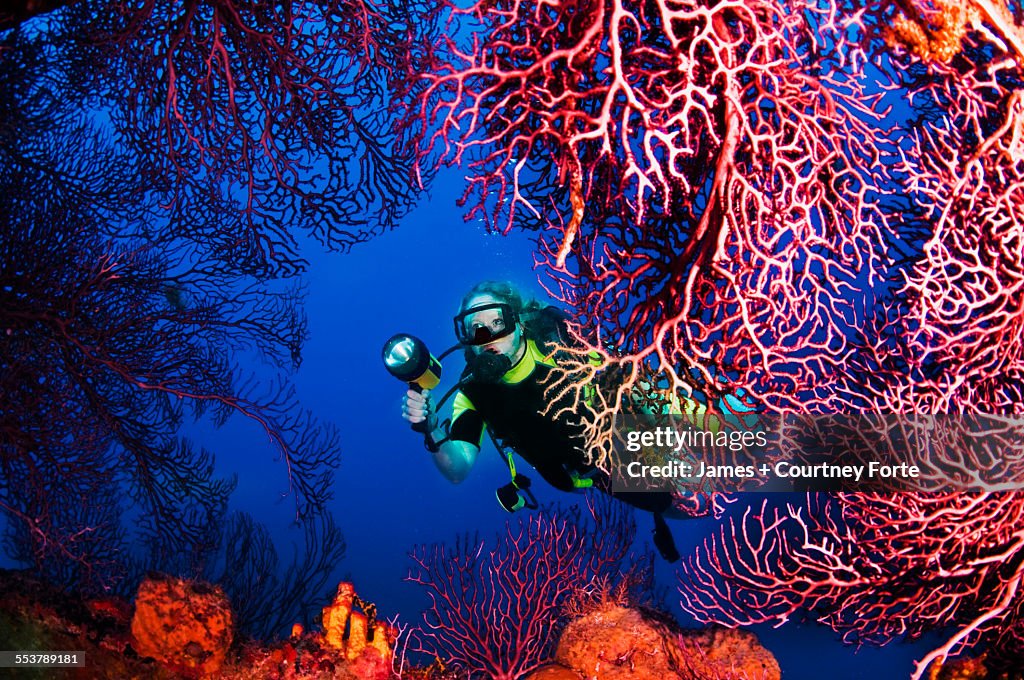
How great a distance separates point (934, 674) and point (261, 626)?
7.17 metres

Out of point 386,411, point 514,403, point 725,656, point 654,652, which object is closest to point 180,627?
point 514,403

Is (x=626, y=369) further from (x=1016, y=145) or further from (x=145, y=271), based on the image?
(x=145, y=271)

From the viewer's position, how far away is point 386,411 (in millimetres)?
51656

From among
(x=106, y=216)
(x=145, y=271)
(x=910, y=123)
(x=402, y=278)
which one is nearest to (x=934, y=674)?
(x=910, y=123)

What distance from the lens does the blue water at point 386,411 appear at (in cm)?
3666

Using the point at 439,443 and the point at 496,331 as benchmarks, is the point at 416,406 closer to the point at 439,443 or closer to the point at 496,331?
the point at 439,443

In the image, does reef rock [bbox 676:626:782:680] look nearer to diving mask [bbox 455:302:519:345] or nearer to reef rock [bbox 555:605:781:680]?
reef rock [bbox 555:605:781:680]

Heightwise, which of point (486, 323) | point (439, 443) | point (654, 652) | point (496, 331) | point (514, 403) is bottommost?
point (654, 652)

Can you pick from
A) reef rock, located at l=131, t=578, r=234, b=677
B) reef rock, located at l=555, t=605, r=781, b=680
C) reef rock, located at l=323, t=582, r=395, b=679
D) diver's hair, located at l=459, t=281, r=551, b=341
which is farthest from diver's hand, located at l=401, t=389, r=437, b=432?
reef rock, located at l=555, t=605, r=781, b=680

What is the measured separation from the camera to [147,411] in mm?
5707

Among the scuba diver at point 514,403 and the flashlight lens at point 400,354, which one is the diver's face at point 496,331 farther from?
the flashlight lens at point 400,354

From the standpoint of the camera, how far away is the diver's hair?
645cm

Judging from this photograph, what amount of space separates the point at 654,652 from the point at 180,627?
4.01m

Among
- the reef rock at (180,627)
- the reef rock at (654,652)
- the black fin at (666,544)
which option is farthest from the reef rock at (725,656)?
the reef rock at (180,627)
